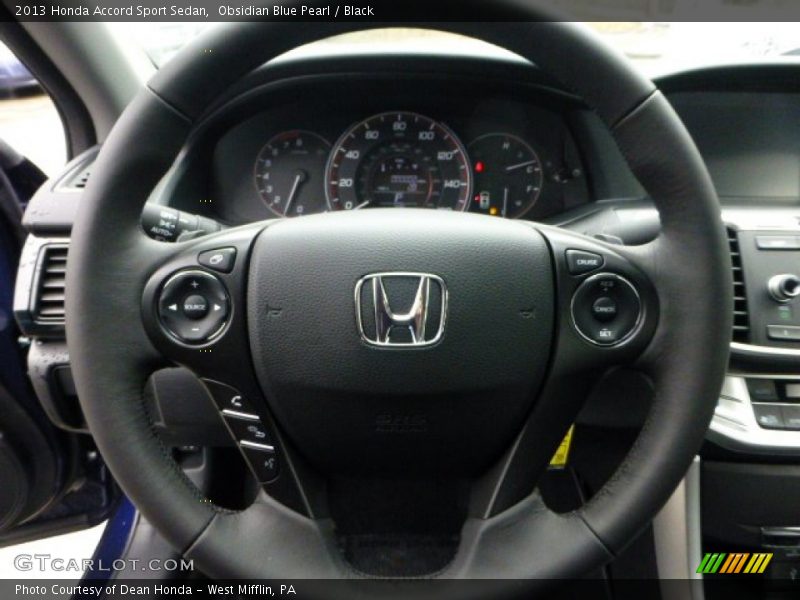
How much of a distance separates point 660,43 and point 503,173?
397 mm

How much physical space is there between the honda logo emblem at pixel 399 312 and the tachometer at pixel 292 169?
0.77m

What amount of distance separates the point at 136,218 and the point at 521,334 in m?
0.48

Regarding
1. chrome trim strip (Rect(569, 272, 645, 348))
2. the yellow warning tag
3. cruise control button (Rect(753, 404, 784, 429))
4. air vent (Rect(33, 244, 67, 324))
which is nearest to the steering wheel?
chrome trim strip (Rect(569, 272, 645, 348))

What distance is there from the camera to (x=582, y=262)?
952mm

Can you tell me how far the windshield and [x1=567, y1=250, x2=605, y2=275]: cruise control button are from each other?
0.66 m

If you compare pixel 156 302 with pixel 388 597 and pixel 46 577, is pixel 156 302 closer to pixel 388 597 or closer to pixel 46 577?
pixel 388 597

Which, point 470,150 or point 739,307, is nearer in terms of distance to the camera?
point 739,307

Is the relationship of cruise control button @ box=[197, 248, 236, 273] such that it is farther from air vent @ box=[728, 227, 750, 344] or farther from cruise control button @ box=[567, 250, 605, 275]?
air vent @ box=[728, 227, 750, 344]

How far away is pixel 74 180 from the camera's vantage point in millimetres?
1343

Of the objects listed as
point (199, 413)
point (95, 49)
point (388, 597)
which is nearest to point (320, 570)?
point (388, 597)

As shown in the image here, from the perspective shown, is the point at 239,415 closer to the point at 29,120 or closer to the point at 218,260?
the point at 218,260

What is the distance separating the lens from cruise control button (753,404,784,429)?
1.29m

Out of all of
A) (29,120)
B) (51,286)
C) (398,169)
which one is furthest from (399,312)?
(29,120)

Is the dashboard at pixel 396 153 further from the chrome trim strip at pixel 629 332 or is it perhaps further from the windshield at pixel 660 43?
the chrome trim strip at pixel 629 332
